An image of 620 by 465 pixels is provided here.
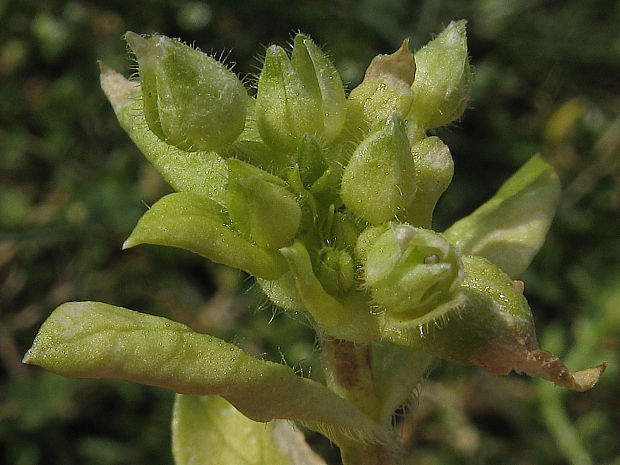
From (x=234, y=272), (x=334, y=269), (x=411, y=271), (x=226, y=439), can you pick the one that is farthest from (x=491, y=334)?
(x=234, y=272)

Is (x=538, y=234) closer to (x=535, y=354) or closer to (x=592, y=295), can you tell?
(x=535, y=354)

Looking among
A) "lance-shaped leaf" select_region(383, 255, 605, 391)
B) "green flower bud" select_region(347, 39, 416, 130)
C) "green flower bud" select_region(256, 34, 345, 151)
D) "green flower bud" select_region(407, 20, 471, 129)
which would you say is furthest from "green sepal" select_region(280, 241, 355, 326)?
"green flower bud" select_region(407, 20, 471, 129)

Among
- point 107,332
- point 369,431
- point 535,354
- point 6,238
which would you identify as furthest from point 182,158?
point 6,238

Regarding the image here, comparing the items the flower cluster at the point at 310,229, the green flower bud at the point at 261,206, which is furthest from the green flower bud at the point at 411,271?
the green flower bud at the point at 261,206

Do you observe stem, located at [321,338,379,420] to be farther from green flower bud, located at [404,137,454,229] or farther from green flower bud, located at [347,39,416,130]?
green flower bud, located at [347,39,416,130]

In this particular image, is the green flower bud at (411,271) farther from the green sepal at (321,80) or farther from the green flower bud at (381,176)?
the green sepal at (321,80)

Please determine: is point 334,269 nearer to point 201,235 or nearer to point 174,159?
point 201,235
